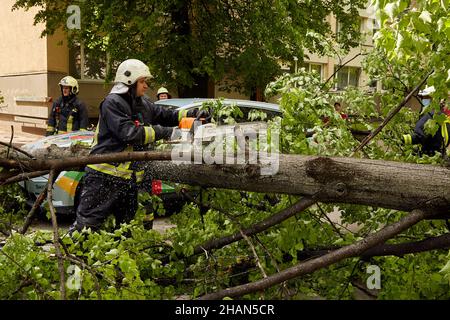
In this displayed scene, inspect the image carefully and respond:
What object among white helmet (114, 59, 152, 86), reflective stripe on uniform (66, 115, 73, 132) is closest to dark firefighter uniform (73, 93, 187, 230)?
white helmet (114, 59, 152, 86)

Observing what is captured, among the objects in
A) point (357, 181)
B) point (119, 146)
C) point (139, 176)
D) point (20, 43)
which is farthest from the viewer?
point (20, 43)

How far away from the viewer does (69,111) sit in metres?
7.87

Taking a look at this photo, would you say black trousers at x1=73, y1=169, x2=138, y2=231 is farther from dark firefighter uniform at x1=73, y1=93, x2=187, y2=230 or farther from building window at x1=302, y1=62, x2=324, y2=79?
building window at x1=302, y1=62, x2=324, y2=79

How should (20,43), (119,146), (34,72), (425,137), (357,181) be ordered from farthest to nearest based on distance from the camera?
(20,43) < (34,72) < (425,137) < (119,146) < (357,181)

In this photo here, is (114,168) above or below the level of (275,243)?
above

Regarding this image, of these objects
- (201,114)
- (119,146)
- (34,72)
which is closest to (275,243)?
(201,114)

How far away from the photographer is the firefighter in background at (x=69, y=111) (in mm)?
7844

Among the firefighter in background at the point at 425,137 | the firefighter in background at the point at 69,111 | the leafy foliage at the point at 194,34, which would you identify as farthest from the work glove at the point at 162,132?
the leafy foliage at the point at 194,34

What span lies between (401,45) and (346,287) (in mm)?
1470

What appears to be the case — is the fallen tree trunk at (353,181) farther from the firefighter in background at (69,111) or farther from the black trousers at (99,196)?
the firefighter in background at (69,111)

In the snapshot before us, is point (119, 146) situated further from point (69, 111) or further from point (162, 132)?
point (69, 111)

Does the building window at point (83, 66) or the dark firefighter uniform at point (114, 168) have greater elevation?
the building window at point (83, 66)

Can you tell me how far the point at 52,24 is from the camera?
1155 cm

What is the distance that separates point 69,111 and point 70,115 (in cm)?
7
